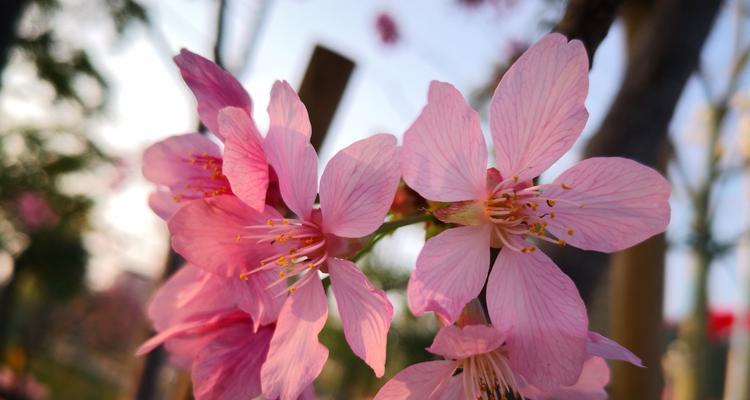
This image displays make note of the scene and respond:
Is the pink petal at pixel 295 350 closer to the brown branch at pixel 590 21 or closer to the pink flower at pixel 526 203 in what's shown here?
the pink flower at pixel 526 203

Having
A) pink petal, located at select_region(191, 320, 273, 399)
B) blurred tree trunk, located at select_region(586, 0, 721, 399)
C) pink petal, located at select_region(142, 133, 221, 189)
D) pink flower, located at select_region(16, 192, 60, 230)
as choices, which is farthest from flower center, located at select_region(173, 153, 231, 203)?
pink flower, located at select_region(16, 192, 60, 230)

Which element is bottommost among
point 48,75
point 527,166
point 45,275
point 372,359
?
point 45,275

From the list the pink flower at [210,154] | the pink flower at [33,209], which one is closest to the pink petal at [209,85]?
the pink flower at [210,154]

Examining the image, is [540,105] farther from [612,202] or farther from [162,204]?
[162,204]

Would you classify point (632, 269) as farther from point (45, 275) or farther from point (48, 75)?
point (45, 275)

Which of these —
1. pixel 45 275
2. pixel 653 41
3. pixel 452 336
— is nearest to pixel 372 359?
pixel 452 336

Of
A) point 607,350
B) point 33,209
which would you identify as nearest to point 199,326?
point 607,350
